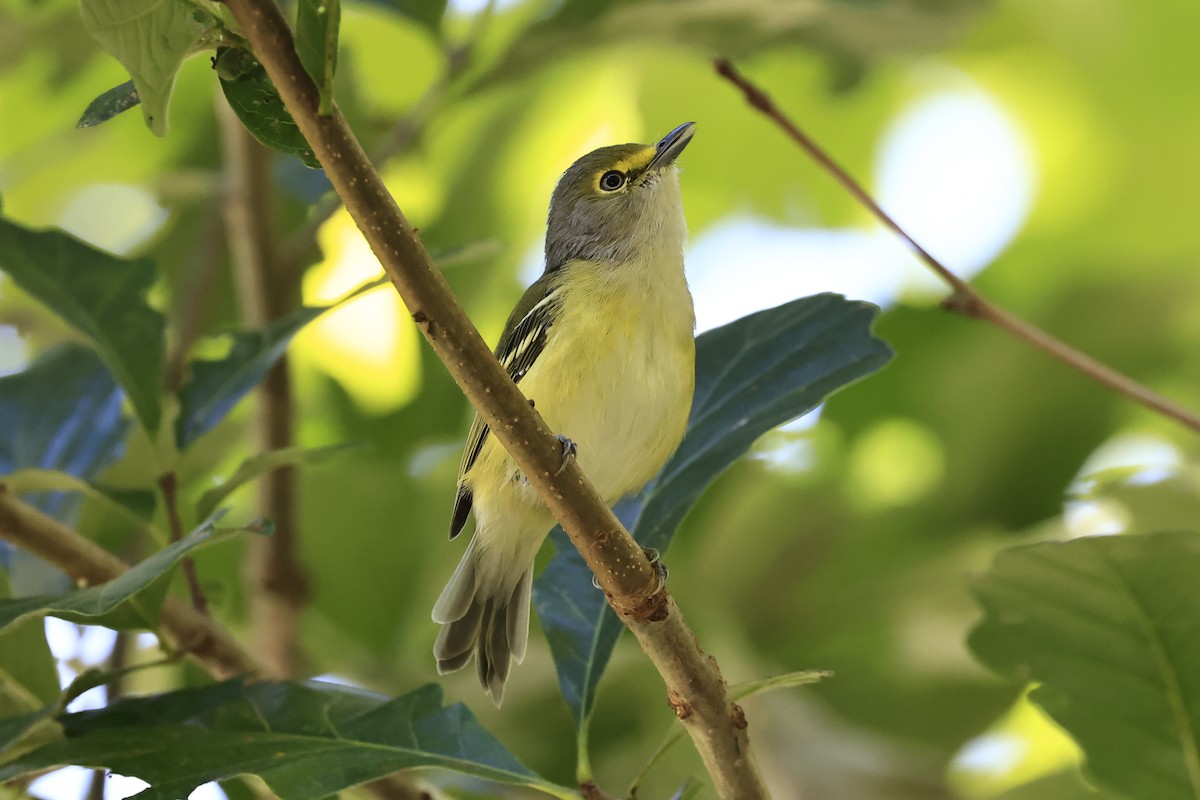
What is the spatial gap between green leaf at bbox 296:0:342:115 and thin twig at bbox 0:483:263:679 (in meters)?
0.98

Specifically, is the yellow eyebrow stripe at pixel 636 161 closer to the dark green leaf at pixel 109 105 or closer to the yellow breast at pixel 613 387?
the yellow breast at pixel 613 387

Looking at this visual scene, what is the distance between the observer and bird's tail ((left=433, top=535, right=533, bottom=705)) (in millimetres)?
2658

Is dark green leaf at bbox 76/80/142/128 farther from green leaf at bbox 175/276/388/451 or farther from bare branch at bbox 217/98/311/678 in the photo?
bare branch at bbox 217/98/311/678

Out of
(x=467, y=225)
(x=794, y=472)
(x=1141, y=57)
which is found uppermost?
(x=467, y=225)

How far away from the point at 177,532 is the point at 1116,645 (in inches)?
60.8

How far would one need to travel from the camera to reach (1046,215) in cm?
388

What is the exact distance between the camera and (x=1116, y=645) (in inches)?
75.7

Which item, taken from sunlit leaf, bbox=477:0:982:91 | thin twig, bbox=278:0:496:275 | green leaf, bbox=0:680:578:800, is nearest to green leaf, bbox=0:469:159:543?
green leaf, bbox=0:680:578:800

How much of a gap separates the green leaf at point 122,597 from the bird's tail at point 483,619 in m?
0.85

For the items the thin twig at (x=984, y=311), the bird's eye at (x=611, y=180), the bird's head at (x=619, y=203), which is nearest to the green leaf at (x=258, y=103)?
the thin twig at (x=984, y=311)

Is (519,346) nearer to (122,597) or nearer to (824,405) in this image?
(824,405)

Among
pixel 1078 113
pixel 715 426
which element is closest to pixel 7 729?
pixel 715 426

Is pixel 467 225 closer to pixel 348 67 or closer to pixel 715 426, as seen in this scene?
pixel 348 67

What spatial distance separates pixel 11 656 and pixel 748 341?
1377 millimetres
